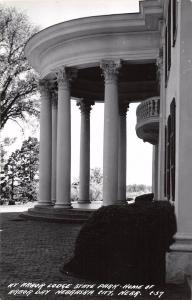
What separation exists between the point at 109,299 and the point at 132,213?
265cm

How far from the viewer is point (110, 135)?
26141mm

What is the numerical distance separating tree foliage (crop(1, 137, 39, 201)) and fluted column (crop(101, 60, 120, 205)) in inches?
1162

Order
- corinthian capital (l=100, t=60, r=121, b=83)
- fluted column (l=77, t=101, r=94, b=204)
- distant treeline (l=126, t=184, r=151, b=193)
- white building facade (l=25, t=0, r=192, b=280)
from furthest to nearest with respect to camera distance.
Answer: distant treeline (l=126, t=184, r=151, b=193)
fluted column (l=77, t=101, r=94, b=204)
corinthian capital (l=100, t=60, r=121, b=83)
white building facade (l=25, t=0, r=192, b=280)

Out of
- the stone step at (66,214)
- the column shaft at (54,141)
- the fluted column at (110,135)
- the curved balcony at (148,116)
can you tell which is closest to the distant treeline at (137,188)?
the column shaft at (54,141)

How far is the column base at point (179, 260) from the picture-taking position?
11062 mm

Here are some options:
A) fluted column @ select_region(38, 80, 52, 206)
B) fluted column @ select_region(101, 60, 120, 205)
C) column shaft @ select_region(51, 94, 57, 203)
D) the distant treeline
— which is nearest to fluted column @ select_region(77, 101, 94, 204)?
column shaft @ select_region(51, 94, 57, 203)

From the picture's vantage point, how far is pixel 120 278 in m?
10.9

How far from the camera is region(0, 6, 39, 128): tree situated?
47.1m

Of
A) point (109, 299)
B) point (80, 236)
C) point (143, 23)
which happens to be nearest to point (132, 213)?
point (80, 236)

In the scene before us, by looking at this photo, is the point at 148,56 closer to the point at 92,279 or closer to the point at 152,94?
the point at 152,94

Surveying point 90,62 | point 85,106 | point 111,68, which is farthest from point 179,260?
point 85,106

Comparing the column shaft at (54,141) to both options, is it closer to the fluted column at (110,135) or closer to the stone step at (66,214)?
the stone step at (66,214)

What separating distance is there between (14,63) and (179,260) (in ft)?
129

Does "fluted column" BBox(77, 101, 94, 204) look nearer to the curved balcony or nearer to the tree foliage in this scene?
the curved balcony
